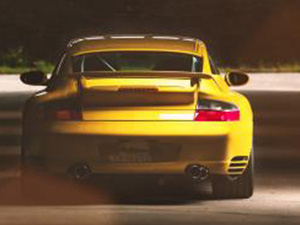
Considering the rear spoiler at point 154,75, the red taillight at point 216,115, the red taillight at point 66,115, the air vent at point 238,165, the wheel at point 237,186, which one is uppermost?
the rear spoiler at point 154,75

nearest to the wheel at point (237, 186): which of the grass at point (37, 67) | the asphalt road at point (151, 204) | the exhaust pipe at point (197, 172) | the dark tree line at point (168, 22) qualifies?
the asphalt road at point (151, 204)

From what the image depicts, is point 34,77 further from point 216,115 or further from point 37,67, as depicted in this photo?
point 37,67

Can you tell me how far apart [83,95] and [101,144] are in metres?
0.44

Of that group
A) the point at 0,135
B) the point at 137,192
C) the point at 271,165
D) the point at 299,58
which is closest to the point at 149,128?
the point at 137,192

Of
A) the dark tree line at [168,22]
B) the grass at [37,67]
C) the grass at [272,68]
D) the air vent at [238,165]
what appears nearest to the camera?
the air vent at [238,165]

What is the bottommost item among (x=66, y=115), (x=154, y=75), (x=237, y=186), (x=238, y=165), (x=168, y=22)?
(x=168, y=22)

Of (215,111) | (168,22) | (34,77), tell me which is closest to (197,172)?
(215,111)

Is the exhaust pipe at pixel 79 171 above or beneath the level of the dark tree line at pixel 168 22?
above

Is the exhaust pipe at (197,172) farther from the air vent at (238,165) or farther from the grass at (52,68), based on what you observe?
the grass at (52,68)

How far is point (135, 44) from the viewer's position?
11617 mm

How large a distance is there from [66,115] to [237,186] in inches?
63.8

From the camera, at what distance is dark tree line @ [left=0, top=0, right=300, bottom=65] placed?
5562cm

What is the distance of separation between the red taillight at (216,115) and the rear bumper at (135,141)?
5 cm

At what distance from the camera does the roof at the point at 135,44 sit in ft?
37.8
